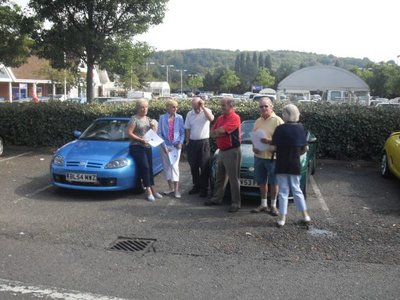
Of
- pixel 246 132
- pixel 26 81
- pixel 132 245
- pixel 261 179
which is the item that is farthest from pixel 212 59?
pixel 132 245

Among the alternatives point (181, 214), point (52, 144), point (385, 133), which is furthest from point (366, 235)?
point (52, 144)

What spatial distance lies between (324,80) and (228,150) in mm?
20985

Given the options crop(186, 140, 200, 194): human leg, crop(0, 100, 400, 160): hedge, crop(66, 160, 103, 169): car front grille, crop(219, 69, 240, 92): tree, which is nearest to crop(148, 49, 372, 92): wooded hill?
crop(219, 69, 240, 92): tree

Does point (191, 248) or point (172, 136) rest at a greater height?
point (172, 136)

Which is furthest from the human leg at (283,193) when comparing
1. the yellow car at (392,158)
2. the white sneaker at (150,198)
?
the yellow car at (392,158)

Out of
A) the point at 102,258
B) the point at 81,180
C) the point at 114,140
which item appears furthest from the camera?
the point at 114,140

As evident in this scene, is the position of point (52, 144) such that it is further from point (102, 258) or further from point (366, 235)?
point (366, 235)

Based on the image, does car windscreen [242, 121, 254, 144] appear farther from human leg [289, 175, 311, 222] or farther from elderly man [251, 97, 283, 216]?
human leg [289, 175, 311, 222]

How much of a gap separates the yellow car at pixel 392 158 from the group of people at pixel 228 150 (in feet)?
10.1

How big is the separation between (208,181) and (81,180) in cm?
218

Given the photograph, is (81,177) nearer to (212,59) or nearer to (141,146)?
(141,146)

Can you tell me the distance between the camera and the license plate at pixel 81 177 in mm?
7211

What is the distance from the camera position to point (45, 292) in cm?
390

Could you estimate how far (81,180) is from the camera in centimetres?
727
